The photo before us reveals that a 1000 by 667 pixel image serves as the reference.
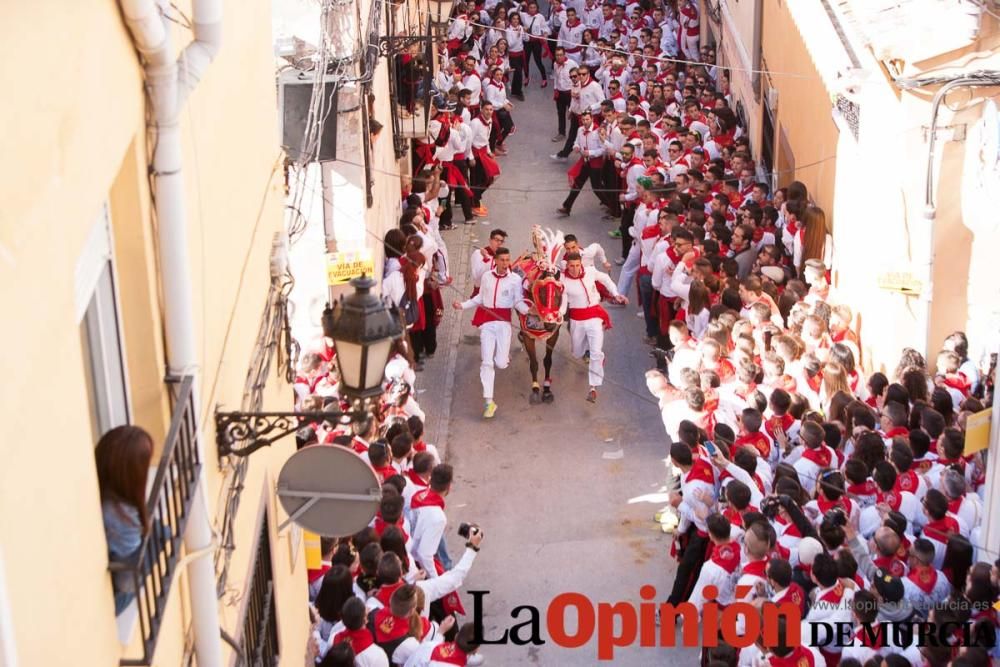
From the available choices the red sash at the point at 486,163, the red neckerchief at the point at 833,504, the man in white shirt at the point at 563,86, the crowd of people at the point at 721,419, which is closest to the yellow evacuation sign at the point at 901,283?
the crowd of people at the point at 721,419

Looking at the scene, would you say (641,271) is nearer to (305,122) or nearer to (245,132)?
(305,122)

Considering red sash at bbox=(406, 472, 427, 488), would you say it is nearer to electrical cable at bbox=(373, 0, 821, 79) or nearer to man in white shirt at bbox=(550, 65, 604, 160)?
electrical cable at bbox=(373, 0, 821, 79)

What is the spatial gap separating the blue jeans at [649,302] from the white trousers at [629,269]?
0.50 metres

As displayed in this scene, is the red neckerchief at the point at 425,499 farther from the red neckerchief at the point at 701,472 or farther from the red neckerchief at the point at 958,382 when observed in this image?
the red neckerchief at the point at 958,382

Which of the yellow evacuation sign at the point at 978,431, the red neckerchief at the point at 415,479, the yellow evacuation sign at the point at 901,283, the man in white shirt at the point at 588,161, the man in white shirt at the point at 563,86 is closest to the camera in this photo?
the yellow evacuation sign at the point at 978,431

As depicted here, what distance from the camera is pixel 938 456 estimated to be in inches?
366

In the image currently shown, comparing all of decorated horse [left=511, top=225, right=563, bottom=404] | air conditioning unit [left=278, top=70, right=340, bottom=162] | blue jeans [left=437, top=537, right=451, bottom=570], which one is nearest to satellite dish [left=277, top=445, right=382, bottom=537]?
blue jeans [left=437, top=537, right=451, bottom=570]

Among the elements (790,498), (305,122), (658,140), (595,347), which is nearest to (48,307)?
(790,498)

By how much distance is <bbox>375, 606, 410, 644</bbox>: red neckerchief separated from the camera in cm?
773

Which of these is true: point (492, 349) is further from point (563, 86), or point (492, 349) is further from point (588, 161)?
point (563, 86)

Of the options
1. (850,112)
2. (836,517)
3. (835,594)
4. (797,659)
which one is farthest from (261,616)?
(850,112)

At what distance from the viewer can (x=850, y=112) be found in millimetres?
12672

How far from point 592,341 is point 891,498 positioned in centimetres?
462

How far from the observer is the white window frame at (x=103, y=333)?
427 centimetres
